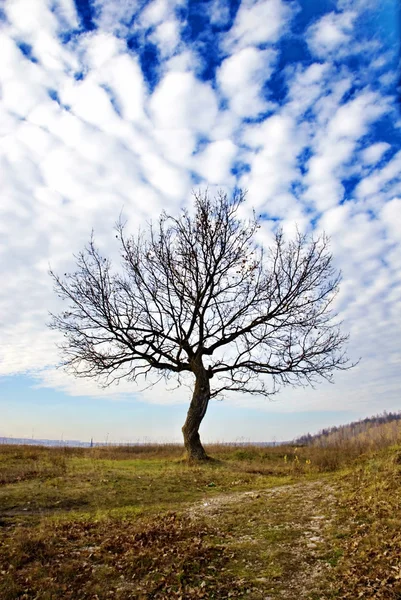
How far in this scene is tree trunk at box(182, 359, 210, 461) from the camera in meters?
18.5

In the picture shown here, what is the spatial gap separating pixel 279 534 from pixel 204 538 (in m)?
1.23

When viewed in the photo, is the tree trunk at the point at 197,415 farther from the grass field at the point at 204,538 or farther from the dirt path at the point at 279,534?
the dirt path at the point at 279,534

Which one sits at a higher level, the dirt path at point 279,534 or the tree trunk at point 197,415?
the tree trunk at point 197,415

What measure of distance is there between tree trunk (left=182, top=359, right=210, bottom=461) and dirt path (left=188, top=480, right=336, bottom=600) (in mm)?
7497

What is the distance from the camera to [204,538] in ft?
23.8

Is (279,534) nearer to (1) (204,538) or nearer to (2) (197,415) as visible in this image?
(1) (204,538)

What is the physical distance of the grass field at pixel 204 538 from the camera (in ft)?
18.1

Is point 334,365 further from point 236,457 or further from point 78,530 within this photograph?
point 78,530

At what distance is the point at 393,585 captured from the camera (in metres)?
4.94

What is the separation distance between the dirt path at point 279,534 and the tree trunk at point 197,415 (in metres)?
7.50

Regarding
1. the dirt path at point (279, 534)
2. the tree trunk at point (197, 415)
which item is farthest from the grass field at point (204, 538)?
the tree trunk at point (197, 415)

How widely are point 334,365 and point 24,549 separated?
14622mm

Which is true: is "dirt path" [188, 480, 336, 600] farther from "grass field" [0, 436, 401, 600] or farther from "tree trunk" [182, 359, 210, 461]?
"tree trunk" [182, 359, 210, 461]

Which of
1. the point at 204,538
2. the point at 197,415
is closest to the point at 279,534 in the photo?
the point at 204,538
